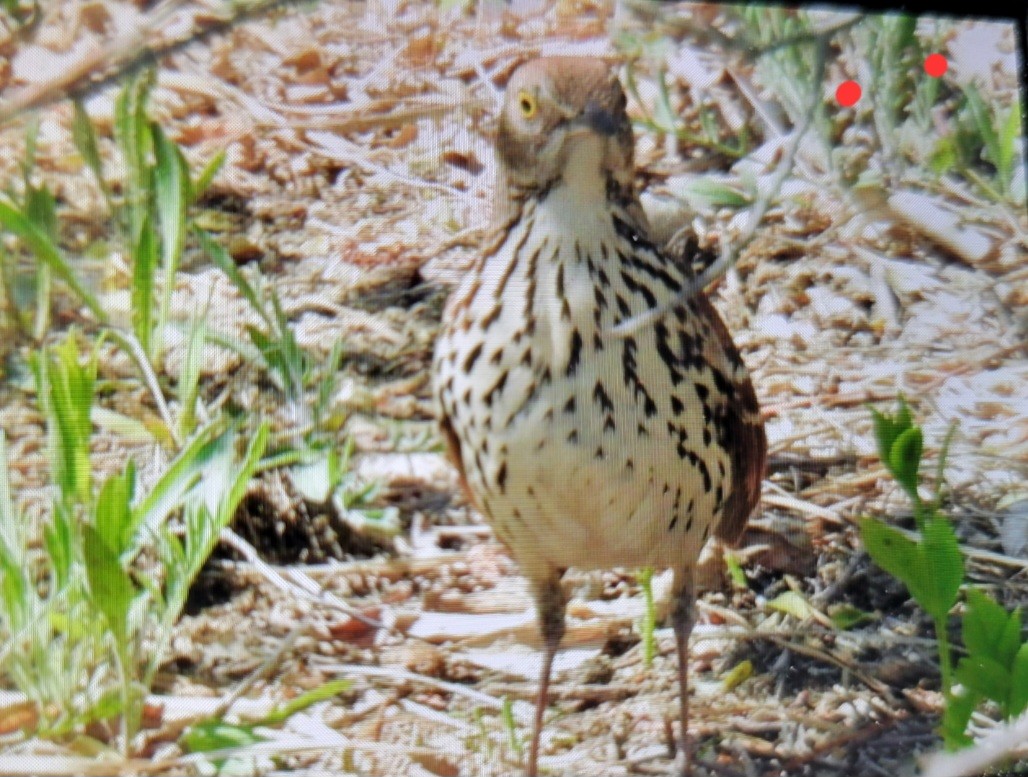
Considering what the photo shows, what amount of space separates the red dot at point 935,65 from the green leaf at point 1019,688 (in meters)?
0.58

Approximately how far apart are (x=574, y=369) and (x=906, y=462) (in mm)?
374

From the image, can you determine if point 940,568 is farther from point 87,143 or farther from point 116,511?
point 87,143

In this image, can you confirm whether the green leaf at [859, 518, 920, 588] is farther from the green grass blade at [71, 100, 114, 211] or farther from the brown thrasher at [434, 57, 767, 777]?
the green grass blade at [71, 100, 114, 211]

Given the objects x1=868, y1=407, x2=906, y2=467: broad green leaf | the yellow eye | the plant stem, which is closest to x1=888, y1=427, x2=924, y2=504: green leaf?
x1=868, y1=407, x2=906, y2=467: broad green leaf

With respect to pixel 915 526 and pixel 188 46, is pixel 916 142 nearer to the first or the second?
pixel 915 526

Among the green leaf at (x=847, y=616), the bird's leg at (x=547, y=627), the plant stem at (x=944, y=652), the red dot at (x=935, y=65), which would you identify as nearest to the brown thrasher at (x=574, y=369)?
the bird's leg at (x=547, y=627)

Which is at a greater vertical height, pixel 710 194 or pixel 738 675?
pixel 710 194

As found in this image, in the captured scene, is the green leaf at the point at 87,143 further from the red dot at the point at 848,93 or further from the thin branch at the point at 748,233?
the red dot at the point at 848,93

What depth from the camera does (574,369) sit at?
99 centimetres

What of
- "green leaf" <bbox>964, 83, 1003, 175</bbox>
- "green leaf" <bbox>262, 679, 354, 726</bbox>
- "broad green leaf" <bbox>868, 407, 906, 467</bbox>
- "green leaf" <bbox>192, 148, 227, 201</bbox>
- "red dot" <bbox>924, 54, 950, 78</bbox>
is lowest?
"green leaf" <bbox>262, 679, 354, 726</bbox>

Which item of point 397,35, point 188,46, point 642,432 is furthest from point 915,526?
point 188,46

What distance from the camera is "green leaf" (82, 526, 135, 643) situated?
3.12 ft

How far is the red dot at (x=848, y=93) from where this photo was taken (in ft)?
3.85

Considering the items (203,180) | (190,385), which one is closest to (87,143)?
(203,180)
